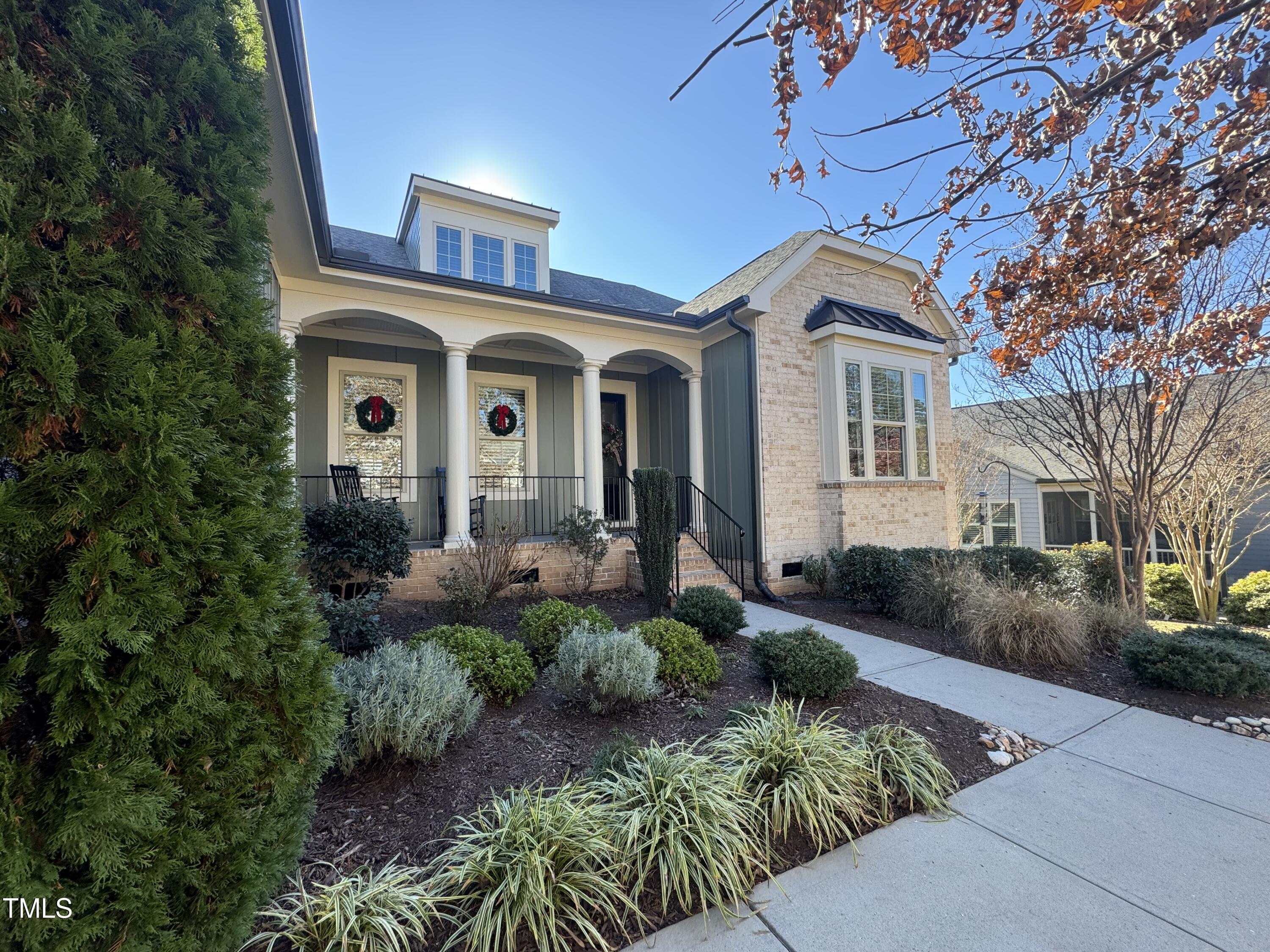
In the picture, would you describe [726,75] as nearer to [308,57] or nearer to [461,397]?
[308,57]

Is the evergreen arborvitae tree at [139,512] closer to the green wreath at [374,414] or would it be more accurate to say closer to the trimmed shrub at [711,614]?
the trimmed shrub at [711,614]

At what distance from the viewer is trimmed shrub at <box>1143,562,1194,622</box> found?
371 inches

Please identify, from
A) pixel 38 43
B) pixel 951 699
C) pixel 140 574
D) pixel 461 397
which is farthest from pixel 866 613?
pixel 38 43

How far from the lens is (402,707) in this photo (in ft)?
9.05

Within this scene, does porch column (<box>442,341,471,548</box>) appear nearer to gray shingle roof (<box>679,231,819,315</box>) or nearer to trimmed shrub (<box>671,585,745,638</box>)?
trimmed shrub (<box>671,585,745,638</box>)

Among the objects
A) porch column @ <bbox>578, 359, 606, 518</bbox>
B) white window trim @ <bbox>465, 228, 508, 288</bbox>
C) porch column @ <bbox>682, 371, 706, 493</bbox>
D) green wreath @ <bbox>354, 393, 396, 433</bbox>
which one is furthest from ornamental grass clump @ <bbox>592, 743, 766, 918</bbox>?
white window trim @ <bbox>465, 228, 508, 288</bbox>

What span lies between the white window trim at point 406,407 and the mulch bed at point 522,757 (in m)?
5.35

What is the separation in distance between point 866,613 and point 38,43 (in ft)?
25.3

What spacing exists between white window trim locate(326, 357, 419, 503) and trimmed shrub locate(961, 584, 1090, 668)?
7.26 meters

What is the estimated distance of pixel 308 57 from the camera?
3.59m

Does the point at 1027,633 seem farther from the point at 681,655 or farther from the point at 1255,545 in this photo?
the point at 1255,545

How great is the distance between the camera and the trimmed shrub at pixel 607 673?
11.2 feet

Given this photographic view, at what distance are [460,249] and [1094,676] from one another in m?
10.2

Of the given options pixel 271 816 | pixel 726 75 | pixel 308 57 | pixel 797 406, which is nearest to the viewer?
pixel 271 816
